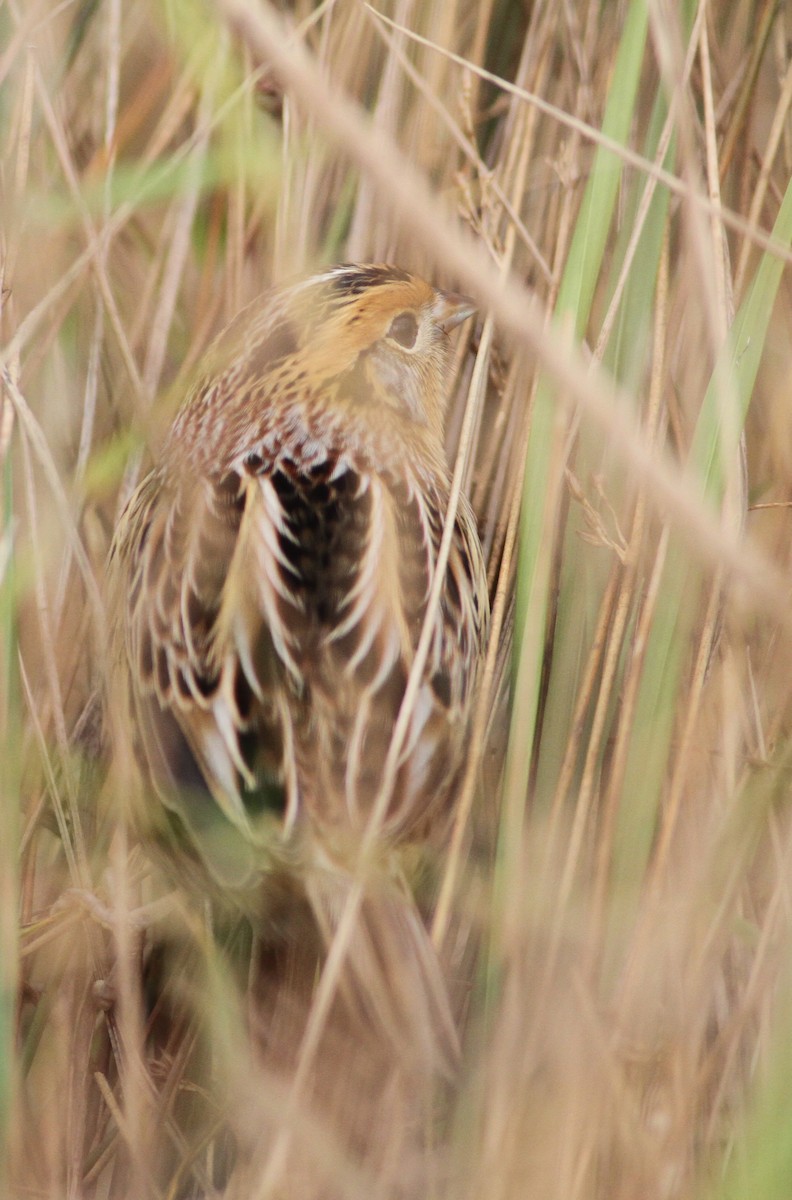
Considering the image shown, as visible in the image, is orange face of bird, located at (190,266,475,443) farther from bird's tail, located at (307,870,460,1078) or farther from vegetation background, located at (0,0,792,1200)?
bird's tail, located at (307,870,460,1078)

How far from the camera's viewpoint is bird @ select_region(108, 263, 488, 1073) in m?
1.62

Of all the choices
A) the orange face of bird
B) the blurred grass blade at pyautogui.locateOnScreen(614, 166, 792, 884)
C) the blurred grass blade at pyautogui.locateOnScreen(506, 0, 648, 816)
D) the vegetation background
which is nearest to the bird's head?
the orange face of bird

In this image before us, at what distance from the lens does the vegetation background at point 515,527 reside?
1441mm

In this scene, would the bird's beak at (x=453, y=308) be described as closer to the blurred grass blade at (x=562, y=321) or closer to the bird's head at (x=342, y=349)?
the bird's head at (x=342, y=349)

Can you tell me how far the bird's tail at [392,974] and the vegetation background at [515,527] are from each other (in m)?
0.05

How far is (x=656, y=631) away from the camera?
63.4 inches

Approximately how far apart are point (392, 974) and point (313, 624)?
20.2 inches

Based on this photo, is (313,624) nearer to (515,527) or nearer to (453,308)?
(515,527)

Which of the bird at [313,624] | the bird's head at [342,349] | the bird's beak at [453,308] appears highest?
the bird's beak at [453,308]

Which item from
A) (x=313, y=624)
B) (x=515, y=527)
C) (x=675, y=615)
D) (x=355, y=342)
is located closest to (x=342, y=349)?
(x=355, y=342)

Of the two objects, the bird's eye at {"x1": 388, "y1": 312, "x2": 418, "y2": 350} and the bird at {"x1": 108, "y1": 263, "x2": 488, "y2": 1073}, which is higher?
the bird's eye at {"x1": 388, "y1": 312, "x2": 418, "y2": 350}

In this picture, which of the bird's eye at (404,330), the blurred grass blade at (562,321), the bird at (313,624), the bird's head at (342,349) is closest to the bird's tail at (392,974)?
the bird at (313,624)

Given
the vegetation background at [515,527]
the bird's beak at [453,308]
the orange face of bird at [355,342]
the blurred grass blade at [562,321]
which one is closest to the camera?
the vegetation background at [515,527]

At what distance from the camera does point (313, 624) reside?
1683 millimetres
